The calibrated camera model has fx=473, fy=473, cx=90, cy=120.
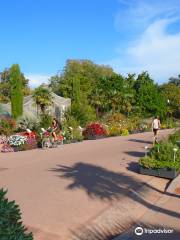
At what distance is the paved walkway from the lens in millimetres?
7988

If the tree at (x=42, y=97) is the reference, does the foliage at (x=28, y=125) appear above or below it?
below

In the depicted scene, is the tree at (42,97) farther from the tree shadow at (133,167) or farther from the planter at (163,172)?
the planter at (163,172)

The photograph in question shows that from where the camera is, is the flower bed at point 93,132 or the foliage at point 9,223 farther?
the flower bed at point 93,132

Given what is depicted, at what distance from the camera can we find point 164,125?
1818 inches

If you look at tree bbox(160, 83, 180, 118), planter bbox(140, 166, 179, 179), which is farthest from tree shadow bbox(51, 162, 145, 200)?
tree bbox(160, 83, 180, 118)

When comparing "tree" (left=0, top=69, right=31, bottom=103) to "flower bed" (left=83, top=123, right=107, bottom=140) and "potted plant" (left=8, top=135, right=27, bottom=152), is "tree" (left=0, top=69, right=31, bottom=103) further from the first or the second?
"potted plant" (left=8, top=135, right=27, bottom=152)

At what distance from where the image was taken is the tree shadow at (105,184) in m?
10.5

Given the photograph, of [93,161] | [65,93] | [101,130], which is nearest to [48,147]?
[93,161]

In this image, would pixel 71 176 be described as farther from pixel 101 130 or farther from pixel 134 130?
pixel 134 130

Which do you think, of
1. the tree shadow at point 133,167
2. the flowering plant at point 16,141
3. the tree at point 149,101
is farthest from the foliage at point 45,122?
the tree at point 149,101

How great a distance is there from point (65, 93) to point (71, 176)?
4185 cm

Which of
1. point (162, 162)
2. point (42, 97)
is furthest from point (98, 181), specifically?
point (42, 97)

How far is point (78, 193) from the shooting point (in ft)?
35.0

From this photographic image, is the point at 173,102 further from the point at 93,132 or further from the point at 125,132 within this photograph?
the point at 93,132
